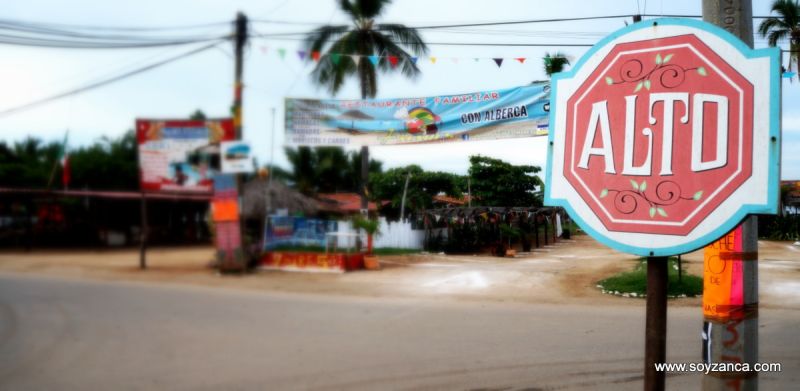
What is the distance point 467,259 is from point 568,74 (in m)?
9.45

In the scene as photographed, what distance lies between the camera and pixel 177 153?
151 inches

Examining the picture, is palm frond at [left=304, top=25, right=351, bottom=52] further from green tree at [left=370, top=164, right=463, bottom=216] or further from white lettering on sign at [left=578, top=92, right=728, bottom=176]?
white lettering on sign at [left=578, top=92, right=728, bottom=176]

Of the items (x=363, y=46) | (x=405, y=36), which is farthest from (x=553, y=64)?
(x=363, y=46)

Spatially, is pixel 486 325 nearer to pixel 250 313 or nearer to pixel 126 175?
pixel 250 313

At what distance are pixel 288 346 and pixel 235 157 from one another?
1.70m

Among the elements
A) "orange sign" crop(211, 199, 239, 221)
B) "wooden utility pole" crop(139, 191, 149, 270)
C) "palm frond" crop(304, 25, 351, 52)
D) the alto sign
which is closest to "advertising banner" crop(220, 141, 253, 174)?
"orange sign" crop(211, 199, 239, 221)

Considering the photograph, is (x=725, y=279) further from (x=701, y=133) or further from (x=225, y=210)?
(x=225, y=210)

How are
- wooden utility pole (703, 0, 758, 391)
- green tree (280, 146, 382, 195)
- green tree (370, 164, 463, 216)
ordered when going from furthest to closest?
1. green tree (280, 146, 382, 195)
2. green tree (370, 164, 463, 216)
3. wooden utility pole (703, 0, 758, 391)

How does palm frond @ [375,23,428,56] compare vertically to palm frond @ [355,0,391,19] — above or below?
below

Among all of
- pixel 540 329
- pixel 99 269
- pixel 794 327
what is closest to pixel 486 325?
pixel 540 329

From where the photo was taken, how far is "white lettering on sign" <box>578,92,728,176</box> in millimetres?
1158

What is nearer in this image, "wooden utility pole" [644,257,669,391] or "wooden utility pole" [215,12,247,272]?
"wooden utility pole" [644,257,669,391]

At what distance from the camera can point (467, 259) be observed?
1064 centimetres

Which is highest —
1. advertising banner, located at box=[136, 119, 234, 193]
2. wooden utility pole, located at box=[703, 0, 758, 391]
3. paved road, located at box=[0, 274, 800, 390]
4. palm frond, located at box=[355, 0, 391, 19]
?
palm frond, located at box=[355, 0, 391, 19]
